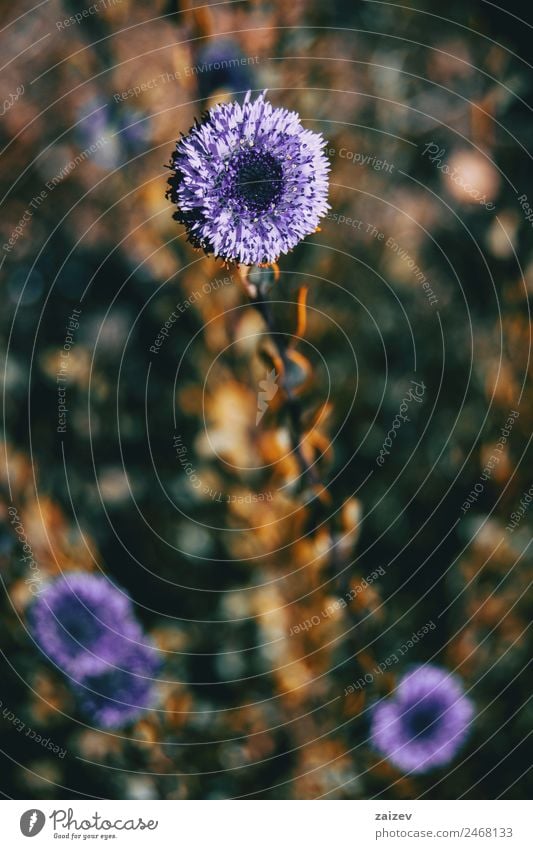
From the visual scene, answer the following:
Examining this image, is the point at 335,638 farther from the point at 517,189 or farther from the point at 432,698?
the point at 517,189
